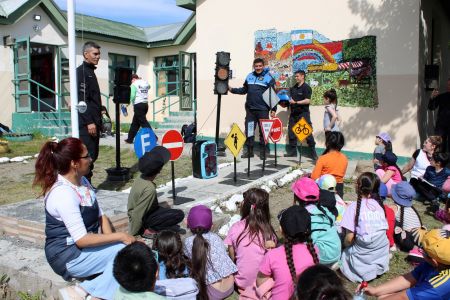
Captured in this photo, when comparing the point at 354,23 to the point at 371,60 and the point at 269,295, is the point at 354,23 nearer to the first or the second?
the point at 371,60

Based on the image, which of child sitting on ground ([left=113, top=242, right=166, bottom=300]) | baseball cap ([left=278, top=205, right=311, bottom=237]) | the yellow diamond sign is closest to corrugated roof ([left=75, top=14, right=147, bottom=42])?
the yellow diamond sign

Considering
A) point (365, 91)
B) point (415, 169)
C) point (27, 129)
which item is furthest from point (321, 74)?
point (27, 129)

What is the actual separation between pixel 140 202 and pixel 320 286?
2.84m

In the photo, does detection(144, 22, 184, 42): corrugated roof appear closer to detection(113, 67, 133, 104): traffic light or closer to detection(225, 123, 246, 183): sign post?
detection(113, 67, 133, 104): traffic light

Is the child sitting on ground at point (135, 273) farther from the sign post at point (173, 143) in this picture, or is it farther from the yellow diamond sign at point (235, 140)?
the yellow diamond sign at point (235, 140)

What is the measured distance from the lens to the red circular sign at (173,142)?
5.89 meters

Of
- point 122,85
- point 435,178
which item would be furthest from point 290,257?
point 122,85

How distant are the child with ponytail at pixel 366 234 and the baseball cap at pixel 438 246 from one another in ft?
4.68

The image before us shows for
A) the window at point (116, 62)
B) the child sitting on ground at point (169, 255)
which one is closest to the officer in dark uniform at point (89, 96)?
the child sitting on ground at point (169, 255)

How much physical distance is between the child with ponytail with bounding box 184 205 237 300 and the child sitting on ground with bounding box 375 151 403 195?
3.84 meters

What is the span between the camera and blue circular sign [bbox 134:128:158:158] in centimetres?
602

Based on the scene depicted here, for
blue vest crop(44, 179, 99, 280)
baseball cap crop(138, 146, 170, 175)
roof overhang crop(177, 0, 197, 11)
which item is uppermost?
roof overhang crop(177, 0, 197, 11)

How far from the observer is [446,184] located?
6391 mm

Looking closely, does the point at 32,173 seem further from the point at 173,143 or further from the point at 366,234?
the point at 366,234
